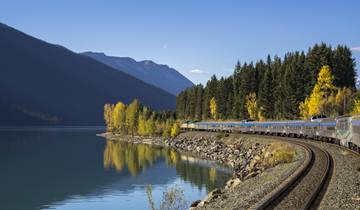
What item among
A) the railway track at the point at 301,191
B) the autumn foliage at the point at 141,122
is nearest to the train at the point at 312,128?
the railway track at the point at 301,191

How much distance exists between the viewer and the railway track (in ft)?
62.9

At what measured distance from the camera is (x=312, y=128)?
6062 centimetres

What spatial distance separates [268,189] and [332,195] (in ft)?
15.1

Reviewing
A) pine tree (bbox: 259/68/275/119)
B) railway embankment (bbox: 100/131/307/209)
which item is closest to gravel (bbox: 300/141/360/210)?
railway embankment (bbox: 100/131/307/209)

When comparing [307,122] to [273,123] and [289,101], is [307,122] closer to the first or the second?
[273,123]

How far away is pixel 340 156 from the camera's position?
36781 millimetres

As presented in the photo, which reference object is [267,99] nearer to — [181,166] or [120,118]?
[181,166]

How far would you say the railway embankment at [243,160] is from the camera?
994 inches

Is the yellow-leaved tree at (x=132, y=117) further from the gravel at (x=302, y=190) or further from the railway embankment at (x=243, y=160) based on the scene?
the gravel at (x=302, y=190)

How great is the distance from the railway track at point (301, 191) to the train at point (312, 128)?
7862mm

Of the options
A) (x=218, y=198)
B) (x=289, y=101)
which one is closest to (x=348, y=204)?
(x=218, y=198)

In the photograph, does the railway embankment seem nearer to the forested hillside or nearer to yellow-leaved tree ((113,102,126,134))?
the forested hillside

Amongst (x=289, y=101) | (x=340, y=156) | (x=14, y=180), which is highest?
(x=289, y=101)

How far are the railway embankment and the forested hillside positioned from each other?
15.3 meters
